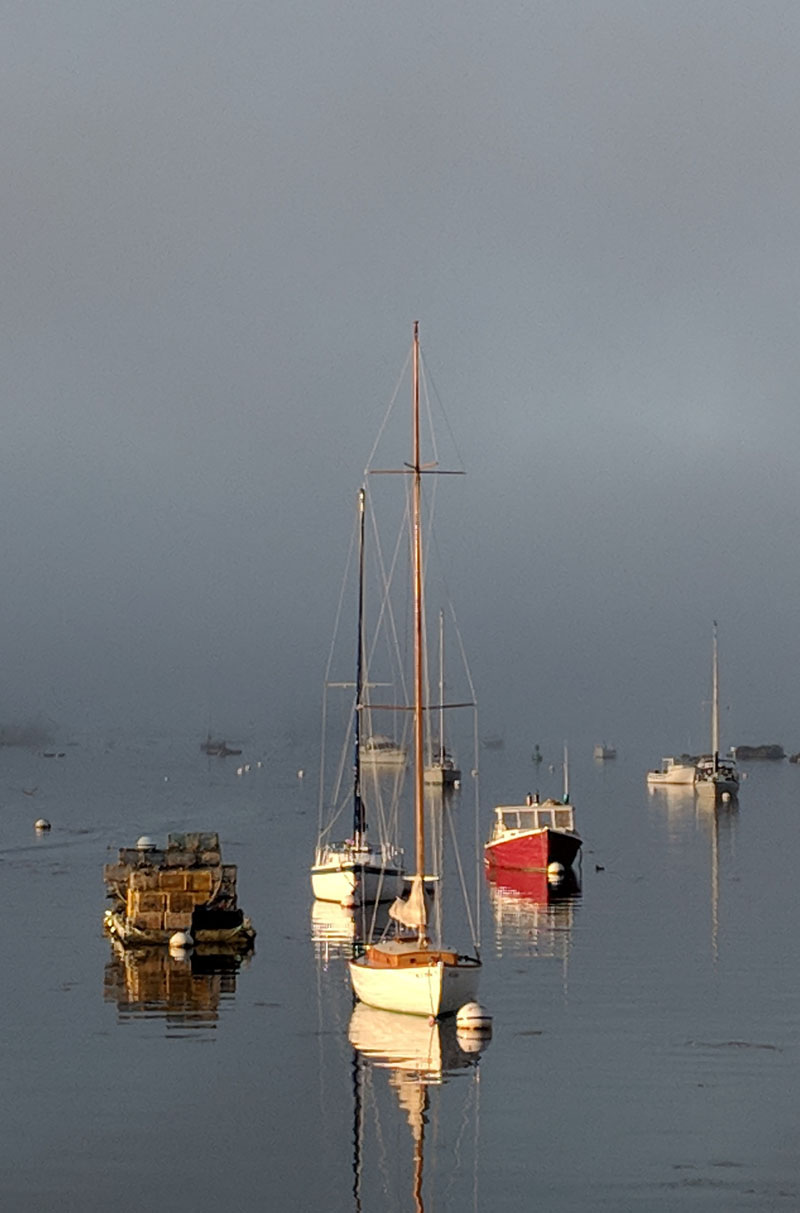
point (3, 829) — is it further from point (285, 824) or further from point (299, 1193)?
point (299, 1193)

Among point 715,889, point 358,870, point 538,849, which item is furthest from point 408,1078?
point 715,889

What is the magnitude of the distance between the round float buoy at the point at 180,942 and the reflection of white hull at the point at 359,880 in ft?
52.3

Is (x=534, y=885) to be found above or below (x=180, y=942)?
below

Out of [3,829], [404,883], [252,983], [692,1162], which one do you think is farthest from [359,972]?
[3,829]

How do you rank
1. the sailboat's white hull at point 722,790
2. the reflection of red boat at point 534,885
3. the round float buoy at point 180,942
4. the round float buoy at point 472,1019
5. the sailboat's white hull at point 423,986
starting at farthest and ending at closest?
the sailboat's white hull at point 722,790 → the reflection of red boat at point 534,885 → the round float buoy at point 180,942 → the round float buoy at point 472,1019 → the sailboat's white hull at point 423,986

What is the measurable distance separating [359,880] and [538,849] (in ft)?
66.1

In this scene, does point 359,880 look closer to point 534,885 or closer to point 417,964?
point 534,885

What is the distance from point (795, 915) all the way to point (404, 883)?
18748 millimetres

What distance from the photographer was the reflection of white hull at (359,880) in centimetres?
7738

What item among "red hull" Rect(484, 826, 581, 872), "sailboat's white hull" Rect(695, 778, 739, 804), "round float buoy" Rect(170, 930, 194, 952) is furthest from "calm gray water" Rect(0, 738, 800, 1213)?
"sailboat's white hull" Rect(695, 778, 739, 804)

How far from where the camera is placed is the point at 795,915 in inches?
3211

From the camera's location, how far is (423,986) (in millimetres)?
47094

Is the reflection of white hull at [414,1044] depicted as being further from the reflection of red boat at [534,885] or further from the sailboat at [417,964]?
the reflection of red boat at [534,885]

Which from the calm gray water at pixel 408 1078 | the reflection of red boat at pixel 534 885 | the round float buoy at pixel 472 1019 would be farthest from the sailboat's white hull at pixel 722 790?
the round float buoy at pixel 472 1019
